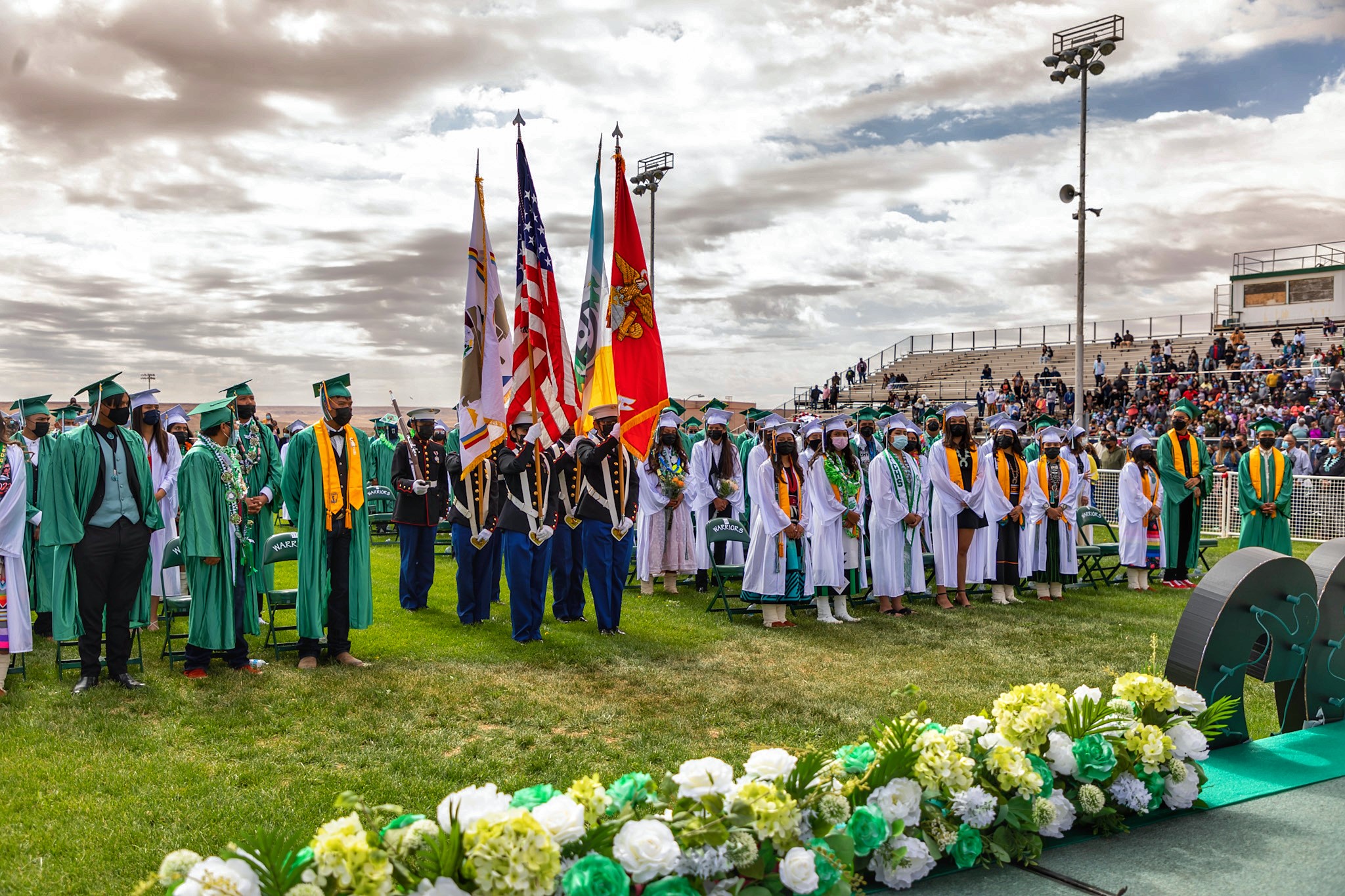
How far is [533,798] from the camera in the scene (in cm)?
295

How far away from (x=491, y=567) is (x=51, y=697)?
173 inches

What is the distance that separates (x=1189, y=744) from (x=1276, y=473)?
9680mm

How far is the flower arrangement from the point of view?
8.46 ft

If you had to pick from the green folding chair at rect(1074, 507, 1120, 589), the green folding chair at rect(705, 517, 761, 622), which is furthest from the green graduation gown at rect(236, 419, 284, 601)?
the green folding chair at rect(1074, 507, 1120, 589)

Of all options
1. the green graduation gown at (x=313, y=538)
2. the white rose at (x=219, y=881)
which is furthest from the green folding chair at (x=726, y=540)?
the white rose at (x=219, y=881)

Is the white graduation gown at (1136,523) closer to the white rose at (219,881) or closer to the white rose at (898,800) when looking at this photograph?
the white rose at (898,800)

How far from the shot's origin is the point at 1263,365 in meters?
33.8

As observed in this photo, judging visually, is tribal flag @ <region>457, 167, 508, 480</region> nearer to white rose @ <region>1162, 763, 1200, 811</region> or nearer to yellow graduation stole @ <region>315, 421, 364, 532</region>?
yellow graduation stole @ <region>315, 421, 364, 532</region>

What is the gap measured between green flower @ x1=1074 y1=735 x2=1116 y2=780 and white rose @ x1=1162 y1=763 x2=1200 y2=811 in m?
0.28

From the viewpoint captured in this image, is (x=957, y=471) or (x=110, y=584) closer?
(x=110, y=584)

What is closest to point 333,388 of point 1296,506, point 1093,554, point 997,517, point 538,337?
point 538,337

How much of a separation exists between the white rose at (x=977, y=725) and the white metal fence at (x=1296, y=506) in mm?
13385

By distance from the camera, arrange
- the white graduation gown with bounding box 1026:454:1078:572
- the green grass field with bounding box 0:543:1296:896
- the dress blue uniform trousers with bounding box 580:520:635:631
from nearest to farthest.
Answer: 1. the green grass field with bounding box 0:543:1296:896
2. the dress blue uniform trousers with bounding box 580:520:635:631
3. the white graduation gown with bounding box 1026:454:1078:572

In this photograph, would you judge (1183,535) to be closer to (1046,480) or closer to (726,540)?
(1046,480)
